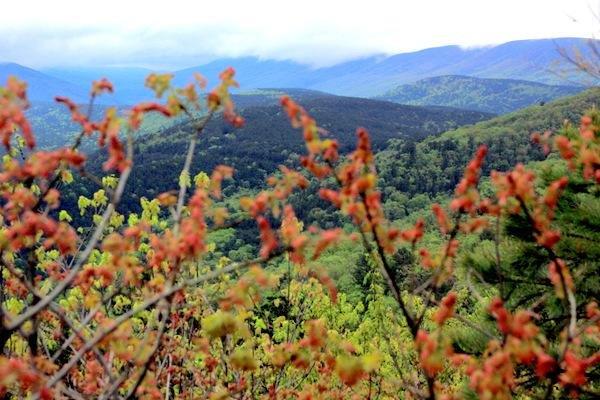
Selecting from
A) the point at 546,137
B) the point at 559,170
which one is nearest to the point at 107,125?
the point at 546,137

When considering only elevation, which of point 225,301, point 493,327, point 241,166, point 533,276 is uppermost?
point 225,301

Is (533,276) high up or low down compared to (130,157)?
down

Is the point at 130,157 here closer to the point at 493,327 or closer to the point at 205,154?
the point at 493,327

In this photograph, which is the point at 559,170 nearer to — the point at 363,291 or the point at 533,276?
the point at 533,276

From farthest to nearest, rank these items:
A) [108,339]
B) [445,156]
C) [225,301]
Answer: [445,156], [108,339], [225,301]

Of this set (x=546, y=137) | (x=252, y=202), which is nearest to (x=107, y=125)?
(x=252, y=202)

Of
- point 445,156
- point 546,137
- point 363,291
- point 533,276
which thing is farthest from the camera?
point 445,156

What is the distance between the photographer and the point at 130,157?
10.5ft

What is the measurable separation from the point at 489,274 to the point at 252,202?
8030 mm

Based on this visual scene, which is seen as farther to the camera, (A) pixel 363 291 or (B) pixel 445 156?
(B) pixel 445 156

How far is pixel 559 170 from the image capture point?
10.4 meters

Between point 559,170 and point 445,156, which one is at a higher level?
point 559,170

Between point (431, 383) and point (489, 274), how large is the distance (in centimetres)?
763

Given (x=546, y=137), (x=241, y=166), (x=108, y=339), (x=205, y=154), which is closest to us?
(x=108, y=339)
